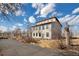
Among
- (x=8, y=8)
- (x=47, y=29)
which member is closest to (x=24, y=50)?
(x=47, y=29)

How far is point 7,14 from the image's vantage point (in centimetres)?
230

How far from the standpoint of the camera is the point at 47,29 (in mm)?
2303

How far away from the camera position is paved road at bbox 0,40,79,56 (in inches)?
89.1

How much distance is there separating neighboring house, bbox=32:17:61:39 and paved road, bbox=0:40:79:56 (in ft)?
0.45

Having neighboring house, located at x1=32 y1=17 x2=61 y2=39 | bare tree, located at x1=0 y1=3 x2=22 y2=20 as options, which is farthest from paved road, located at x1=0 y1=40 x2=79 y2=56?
bare tree, located at x1=0 y1=3 x2=22 y2=20

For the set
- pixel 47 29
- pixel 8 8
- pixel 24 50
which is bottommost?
pixel 24 50

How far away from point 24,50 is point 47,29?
1.11 ft

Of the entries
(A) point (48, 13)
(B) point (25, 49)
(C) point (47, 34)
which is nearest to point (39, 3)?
(A) point (48, 13)

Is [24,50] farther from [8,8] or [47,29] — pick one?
[8,8]

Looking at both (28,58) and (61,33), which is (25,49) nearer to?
(28,58)

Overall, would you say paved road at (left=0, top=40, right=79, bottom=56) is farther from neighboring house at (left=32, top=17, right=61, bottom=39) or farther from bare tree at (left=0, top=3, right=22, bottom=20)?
bare tree at (left=0, top=3, right=22, bottom=20)

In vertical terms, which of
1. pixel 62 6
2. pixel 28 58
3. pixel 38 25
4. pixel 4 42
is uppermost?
pixel 62 6

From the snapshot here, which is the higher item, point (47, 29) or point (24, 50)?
point (47, 29)

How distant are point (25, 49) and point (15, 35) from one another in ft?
0.62
